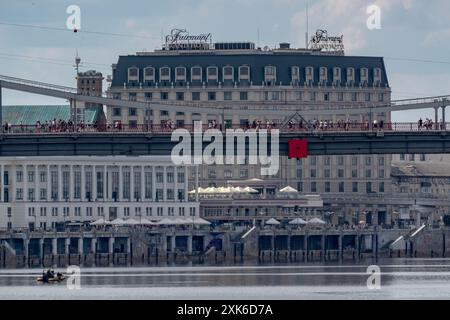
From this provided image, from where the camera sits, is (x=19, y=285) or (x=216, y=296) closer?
(x=216, y=296)

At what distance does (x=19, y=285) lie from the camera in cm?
19925
